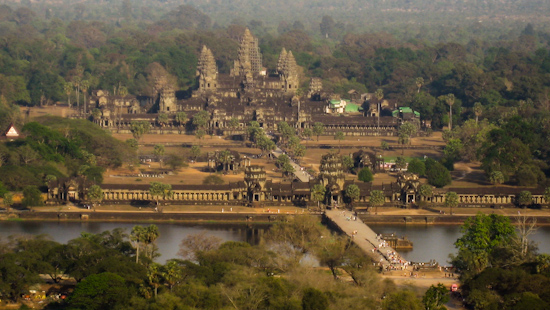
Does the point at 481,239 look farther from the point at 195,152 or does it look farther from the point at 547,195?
the point at 195,152

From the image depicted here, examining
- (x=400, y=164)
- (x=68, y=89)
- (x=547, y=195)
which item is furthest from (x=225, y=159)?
(x=68, y=89)

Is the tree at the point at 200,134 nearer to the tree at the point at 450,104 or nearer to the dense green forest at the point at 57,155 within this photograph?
the dense green forest at the point at 57,155

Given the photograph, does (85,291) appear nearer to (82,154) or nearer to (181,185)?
(181,185)

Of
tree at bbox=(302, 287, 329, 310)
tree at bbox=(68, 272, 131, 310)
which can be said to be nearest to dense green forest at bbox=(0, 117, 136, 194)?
tree at bbox=(68, 272, 131, 310)

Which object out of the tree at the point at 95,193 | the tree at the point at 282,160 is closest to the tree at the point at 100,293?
the tree at the point at 95,193

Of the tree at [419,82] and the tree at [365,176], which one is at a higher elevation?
the tree at [419,82]

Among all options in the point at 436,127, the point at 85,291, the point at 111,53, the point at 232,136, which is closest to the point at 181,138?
the point at 232,136

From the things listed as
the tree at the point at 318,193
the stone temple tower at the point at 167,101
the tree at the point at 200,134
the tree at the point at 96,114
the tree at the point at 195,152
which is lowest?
the tree at the point at 318,193
